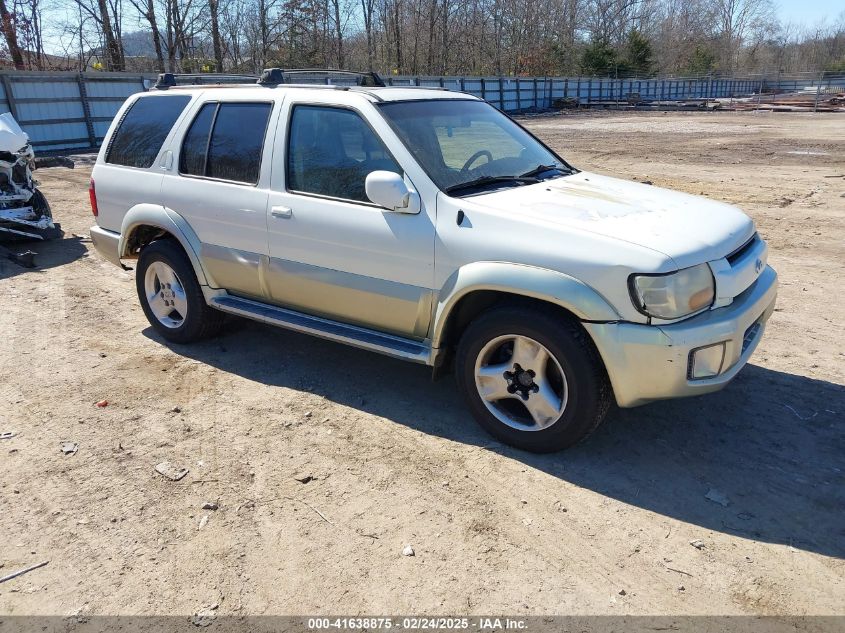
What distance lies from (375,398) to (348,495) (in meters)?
1.11

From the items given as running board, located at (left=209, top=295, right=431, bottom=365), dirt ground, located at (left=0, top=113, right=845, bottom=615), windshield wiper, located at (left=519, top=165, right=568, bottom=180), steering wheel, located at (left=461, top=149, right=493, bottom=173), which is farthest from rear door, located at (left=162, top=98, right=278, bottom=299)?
windshield wiper, located at (left=519, top=165, right=568, bottom=180)

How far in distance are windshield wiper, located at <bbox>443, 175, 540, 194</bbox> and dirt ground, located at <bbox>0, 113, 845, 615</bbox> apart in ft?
4.58

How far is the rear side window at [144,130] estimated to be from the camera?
5184 millimetres

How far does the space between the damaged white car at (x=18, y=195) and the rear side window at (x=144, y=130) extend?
3.51 meters

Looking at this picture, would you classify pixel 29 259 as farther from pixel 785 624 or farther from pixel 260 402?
pixel 785 624

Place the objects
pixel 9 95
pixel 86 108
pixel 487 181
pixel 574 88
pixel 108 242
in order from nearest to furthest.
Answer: pixel 487 181, pixel 108 242, pixel 9 95, pixel 86 108, pixel 574 88

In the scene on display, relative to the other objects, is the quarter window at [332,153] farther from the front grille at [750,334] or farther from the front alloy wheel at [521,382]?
the front grille at [750,334]

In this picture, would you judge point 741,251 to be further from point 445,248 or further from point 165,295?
point 165,295

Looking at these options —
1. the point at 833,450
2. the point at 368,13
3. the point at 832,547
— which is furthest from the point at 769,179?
the point at 368,13

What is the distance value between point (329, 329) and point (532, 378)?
1417 mm

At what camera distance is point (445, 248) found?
369cm

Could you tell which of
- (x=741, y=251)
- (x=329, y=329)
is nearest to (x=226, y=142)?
(x=329, y=329)

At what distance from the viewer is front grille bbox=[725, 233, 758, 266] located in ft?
11.8

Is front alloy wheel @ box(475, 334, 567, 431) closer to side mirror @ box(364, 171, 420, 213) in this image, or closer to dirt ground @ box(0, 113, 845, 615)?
dirt ground @ box(0, 113, 845, 615)
